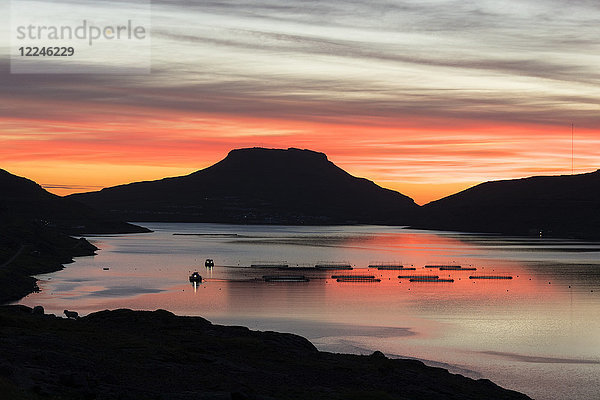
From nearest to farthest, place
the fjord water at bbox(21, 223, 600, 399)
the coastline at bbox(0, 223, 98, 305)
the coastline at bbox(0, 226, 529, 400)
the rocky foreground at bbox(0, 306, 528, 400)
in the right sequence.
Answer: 1. the rocky foreground at bbox(0, 306, 528, 400)
2. the coastline at bbox(0, 226, 529, 400)
3. the fjord water at bbox(21, 223, 600, 399)
4. the coastline at bbox(0, 223, 98, 305)

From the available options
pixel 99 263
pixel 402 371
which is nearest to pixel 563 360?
pixel 402 371

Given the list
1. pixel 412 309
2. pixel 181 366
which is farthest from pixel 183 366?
pixel 412 309

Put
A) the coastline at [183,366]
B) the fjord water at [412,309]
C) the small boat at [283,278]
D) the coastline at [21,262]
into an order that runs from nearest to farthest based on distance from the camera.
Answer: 1. the coastline at [183,366]
2. the fjord water at [412,309]
3. the coastline at [21,262]
4. the small boat at [283,278]

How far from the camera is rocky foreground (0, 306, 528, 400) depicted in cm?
4272

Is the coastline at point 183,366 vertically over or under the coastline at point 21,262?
under

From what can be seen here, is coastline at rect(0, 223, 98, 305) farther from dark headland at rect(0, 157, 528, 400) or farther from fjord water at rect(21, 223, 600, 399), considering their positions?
dark headland at rect(0, 157, 528, 400)

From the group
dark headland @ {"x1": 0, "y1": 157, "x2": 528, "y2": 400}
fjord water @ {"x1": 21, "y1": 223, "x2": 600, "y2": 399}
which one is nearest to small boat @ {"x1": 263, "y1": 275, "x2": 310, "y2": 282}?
fjord water @ {"x1": 21, "y1": 223, "x2": 600, "y2": 399}

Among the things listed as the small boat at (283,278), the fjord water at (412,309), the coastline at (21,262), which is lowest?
the fjord water at (412,309)

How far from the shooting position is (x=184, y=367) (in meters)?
51.6

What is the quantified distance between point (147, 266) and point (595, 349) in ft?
434

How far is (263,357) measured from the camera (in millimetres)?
58531

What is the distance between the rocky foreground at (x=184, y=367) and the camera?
4272cm

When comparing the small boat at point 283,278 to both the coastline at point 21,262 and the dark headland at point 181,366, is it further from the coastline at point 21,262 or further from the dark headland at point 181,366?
the dark headland at point 181,366

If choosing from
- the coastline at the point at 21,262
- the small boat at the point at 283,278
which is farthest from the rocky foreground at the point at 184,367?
the small boat at the point at 283,278
